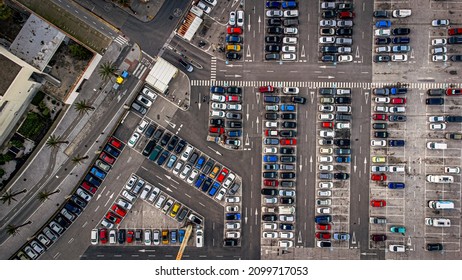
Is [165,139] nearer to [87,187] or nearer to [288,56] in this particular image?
[87,187]

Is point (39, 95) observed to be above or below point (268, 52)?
below

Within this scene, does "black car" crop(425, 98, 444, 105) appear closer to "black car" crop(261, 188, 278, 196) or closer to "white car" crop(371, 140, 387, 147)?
"white car" crop(371, 140, 387, 147)

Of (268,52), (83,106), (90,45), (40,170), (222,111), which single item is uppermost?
(268,52)

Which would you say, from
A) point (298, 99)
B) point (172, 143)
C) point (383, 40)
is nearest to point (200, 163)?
point (172, 143)

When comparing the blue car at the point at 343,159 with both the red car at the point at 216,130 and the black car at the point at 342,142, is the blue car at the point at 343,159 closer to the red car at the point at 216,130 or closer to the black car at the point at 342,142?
the black car at the point at 342,142

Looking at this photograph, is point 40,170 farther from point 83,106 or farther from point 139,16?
point 139,16

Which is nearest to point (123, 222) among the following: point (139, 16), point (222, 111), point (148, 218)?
point (148, 218)
